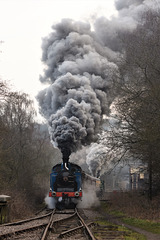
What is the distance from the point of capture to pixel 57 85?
61.4ft

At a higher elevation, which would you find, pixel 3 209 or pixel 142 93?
pixel 142 93

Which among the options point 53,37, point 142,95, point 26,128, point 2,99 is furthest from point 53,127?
point 26,128

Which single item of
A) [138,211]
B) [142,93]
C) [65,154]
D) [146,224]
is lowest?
[146,224]

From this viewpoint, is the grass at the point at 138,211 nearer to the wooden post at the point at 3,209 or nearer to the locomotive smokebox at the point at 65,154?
the locomotive smokebox at the point at 65,154

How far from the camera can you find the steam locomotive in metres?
18.4

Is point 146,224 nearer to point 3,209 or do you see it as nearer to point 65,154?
point 3,209

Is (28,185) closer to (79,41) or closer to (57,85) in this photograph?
(57,85)

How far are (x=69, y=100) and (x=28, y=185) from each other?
8856 mm

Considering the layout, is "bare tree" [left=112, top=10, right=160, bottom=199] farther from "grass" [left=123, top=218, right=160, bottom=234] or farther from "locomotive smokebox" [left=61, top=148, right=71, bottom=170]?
"grass" [left=123, top=218, right=160, bottom=234]

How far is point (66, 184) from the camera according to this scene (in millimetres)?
18500

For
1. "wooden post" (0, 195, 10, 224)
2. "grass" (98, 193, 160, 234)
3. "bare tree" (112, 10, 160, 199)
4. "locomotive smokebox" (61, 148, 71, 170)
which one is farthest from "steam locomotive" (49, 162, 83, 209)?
"wooden post" (0, 195, 10, 224)

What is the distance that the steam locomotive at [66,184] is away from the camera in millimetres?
18359

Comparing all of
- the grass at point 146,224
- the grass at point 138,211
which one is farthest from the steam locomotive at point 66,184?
the grass at point 146,224

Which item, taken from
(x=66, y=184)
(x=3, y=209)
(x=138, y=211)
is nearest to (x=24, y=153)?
(x=66, y=184)
